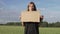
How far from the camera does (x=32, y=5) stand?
4.76 meters

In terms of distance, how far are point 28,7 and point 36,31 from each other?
0.60 metres

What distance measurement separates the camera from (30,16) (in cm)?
504

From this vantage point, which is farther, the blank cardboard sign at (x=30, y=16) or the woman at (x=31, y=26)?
the blank cardboard sign at (x=30, y=16)

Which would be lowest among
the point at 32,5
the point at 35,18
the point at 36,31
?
the point at 36,31

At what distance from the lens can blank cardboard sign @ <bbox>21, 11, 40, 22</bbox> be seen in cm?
493

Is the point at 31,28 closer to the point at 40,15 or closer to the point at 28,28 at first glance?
the point at 28,28

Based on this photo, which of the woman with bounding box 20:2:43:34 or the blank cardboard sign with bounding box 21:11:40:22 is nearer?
the woman with bounding box 20:2:43:34

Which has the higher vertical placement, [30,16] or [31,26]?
[30,16]

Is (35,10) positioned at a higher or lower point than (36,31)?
higher

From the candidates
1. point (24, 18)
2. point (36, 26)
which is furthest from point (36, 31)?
point (24, 18)

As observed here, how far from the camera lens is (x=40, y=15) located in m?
4.89

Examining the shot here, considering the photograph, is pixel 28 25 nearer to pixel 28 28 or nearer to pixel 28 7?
pixel 28 28

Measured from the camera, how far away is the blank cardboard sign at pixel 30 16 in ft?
16.2

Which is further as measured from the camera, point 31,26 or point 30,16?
point 30,16
